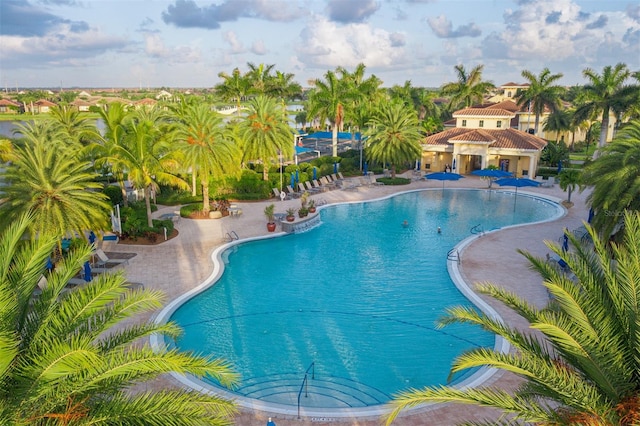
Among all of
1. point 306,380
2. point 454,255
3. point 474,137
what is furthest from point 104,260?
point 474,137

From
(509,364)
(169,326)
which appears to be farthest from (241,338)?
(509,364)

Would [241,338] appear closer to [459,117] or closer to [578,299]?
[578,299]

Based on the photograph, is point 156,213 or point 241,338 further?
point 156,213

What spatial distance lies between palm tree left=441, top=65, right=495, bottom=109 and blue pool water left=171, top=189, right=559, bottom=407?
116 ft

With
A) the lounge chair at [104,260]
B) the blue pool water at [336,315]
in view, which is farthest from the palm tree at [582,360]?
the lounge chair at [104,260]

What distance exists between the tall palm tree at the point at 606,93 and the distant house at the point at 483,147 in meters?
4.94

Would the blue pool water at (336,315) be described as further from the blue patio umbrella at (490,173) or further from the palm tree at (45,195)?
the blue patio umbrella at (490,173)

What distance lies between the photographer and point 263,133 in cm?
3344

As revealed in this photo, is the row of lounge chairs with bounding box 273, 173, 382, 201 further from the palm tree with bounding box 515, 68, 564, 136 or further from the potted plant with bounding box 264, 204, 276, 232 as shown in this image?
the palm tree with bounding box 515, 68, 564, 136

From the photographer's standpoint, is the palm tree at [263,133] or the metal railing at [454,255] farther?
the palm tree at [263,133]

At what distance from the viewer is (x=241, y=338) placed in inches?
600

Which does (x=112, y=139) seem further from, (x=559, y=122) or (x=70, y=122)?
(x=559, y=122)

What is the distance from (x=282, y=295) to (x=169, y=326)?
36.3 feet

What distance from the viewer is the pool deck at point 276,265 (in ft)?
35.9
